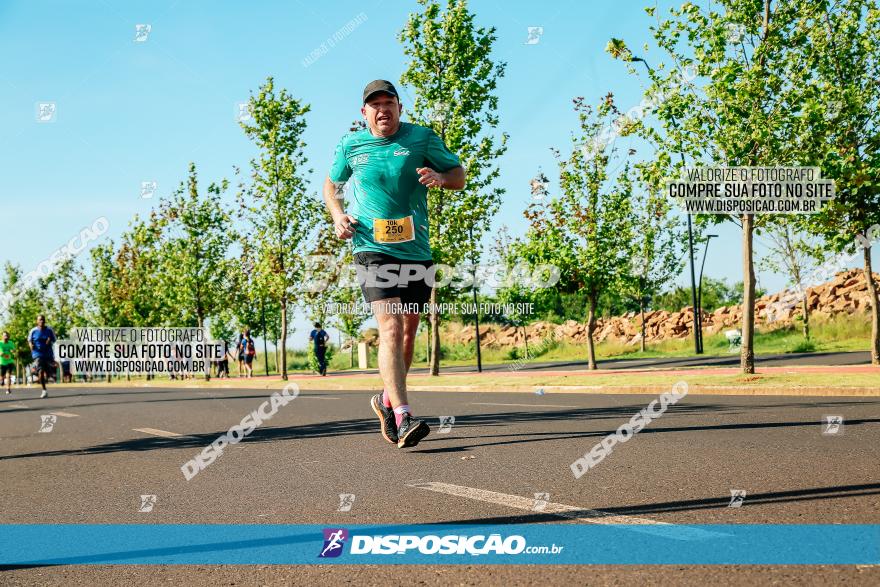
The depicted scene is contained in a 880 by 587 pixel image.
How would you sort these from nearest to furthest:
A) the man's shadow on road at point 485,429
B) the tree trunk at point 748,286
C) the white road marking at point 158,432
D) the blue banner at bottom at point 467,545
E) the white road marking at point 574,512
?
the blue banner at bottom at point 467,545 → the white road marking at point 574,512 → the man's shadow on road at point 485,429 → the white road marking at point 158,432 → the tree trunk at point 748,286

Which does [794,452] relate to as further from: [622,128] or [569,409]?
[622,128]

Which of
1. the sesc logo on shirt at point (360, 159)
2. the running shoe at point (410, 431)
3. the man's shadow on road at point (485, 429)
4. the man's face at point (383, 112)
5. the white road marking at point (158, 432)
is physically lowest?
the white road marking at point (158, 432)

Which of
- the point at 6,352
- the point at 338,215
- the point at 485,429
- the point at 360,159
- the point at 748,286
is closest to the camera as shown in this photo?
the point at 338,215

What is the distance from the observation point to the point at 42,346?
2184 cm

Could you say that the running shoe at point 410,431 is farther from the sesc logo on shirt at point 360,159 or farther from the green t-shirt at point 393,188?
the sesc logo on shirt at point 360,159

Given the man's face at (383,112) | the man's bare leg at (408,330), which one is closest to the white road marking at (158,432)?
the man's bare leg at (408,330)

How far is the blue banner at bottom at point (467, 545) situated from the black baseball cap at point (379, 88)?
3.26 m

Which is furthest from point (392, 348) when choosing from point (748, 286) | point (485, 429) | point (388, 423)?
point (748, 286)

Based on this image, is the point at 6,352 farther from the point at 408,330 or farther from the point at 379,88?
the point at 379,88

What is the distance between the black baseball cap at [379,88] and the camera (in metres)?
5.84

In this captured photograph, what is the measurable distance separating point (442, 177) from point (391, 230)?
545 millimetres

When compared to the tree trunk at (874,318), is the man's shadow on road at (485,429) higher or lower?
lower

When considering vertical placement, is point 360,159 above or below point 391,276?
above

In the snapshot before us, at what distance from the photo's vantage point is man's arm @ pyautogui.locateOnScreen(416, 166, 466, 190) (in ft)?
19.0
